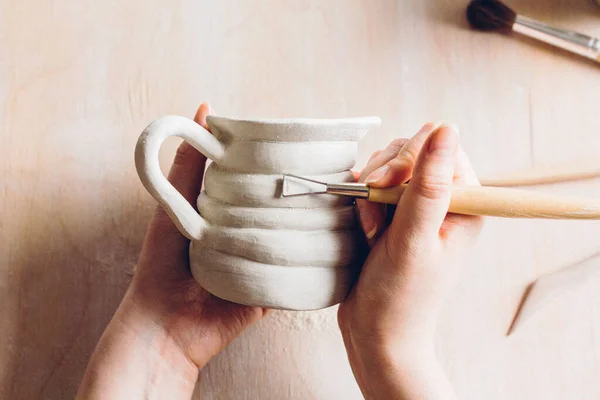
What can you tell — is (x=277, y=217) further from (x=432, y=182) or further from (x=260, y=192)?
(x=432, y=182)

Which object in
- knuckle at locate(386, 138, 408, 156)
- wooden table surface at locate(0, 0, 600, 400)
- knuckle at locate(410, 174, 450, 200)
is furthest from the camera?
wooden table surface at locate(0, 0, 600, 400)

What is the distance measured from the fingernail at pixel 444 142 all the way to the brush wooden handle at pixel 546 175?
32 cm

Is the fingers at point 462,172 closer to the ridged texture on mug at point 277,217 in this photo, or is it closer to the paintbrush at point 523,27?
the ridged texture on mug at point 277,217

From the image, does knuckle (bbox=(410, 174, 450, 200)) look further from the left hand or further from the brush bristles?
the brush bristles

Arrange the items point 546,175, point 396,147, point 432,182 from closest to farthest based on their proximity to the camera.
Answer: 1. point 432,182
2. point 396,147
3. point 546,175

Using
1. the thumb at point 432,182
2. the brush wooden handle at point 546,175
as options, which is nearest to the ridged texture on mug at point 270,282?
the thumb at point 432,182

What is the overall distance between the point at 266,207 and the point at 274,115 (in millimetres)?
321

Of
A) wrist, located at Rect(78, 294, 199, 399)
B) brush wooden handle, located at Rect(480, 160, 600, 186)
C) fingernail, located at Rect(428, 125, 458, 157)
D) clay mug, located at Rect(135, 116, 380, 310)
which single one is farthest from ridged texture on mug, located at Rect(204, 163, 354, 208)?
brush wooden handle, located at Rect(480, 160, 600, 186)

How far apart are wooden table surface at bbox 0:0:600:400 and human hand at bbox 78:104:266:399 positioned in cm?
6

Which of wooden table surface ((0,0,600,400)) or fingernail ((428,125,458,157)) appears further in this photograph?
wooden table surface ((0,0,600,400))

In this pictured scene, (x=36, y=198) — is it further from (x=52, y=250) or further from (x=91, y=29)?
(x=91, y=29)

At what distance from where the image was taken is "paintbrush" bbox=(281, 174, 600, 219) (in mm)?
508

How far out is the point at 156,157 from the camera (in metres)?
0.53

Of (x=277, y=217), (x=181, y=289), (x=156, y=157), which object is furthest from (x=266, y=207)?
(x=181, y=289)
